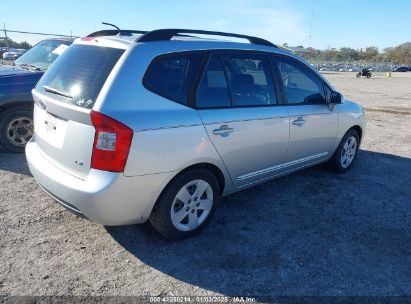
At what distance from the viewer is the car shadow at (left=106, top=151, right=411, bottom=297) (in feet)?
9.62

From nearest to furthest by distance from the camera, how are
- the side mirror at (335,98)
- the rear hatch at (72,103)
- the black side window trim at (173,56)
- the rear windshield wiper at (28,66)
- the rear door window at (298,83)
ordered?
1. the rear hatch at (72,103)
2. the black side window trim at (173,56)
3. the rear door window at (298,83)
4. the side mirror at (335,98)
5. the rear windshield wiper at (28,66)

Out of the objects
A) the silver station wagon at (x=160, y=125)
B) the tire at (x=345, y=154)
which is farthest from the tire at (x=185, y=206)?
the tire at (x=345, y=154)

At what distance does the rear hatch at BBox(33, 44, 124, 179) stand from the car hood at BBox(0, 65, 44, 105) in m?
2.21

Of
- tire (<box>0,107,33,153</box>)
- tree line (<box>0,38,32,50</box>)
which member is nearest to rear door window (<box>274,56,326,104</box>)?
tire (<box>0,107,33,153</box>)

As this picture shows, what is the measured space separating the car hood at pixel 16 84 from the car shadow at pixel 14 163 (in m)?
0.86

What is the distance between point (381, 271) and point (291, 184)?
1990 millimetres

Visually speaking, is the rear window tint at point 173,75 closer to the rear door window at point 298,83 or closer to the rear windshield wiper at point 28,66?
the rear door window at point 298,83

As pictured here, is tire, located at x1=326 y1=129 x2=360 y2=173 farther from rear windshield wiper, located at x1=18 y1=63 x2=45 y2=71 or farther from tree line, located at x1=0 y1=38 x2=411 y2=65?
tree line, located at x1=0 y1=38 x2=411 y2=65

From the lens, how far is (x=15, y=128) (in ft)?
18.3

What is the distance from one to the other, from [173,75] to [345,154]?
3.45 m

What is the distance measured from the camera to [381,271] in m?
3.12

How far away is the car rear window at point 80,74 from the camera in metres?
2.90

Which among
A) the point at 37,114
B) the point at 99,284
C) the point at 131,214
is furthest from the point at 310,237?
the point at 37,114

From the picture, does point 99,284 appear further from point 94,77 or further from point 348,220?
point 348,220
